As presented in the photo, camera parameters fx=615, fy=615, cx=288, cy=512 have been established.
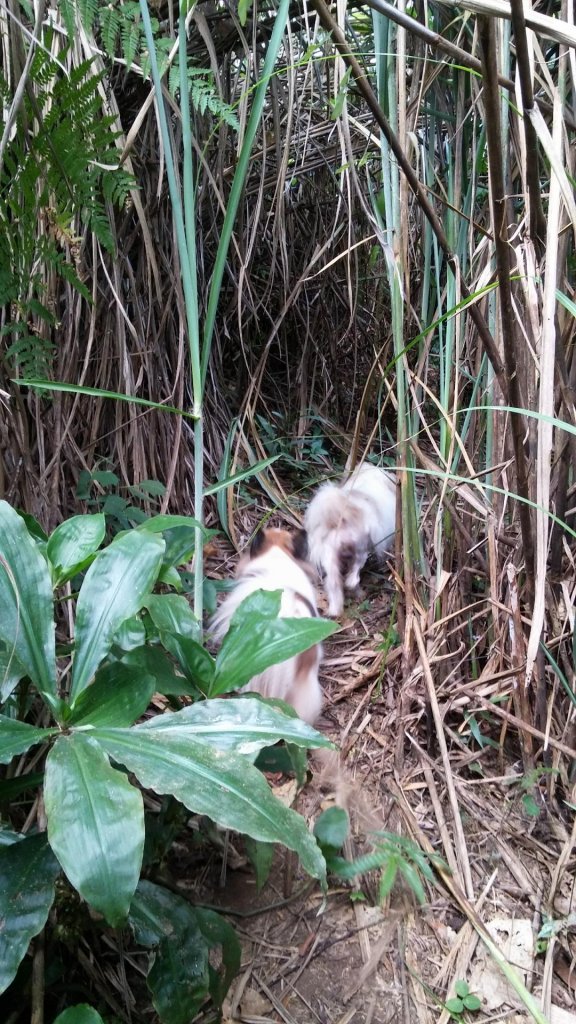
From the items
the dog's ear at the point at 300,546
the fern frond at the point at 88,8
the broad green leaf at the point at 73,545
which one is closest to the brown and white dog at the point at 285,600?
the dog's ear at the point at 300,546

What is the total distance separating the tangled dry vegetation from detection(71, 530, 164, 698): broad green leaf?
48cm

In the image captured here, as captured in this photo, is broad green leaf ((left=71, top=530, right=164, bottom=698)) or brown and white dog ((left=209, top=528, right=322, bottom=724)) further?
brown and white dog ((left=209, top=528, right=322, bottom=724))

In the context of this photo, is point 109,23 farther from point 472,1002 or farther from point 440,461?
point 472,1002

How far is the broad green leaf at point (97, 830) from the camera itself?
539mm

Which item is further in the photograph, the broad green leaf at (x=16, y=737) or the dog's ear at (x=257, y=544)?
the dog's ear at (x=257, y=544)

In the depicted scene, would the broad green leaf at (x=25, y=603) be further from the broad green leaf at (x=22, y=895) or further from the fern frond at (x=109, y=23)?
the fern frond at (x=109, y=23)

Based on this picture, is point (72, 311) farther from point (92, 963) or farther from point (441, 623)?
point (92, 963)

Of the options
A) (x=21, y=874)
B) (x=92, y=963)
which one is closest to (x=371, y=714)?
(x=92, y=963)

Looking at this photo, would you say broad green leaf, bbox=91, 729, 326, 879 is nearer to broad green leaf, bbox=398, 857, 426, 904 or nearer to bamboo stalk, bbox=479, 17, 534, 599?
broad green leaf, bbox=398, 857, 426, 904

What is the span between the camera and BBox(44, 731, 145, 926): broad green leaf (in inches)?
21.2

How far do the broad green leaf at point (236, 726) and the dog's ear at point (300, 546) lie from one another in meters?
1.12

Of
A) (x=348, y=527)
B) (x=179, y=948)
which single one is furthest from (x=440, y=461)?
(x=179, y=948)

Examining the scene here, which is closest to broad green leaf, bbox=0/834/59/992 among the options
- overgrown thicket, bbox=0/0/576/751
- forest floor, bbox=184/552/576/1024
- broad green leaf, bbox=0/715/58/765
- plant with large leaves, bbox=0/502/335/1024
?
plant with large leaves, bbox=0/502/335/1024

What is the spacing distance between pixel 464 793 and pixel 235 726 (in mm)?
636
